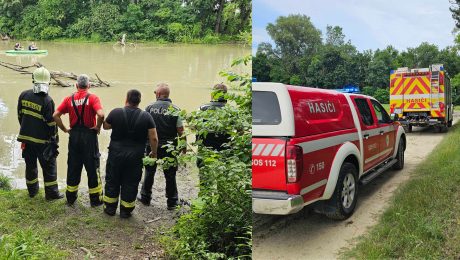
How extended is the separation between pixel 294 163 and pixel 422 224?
0.64m

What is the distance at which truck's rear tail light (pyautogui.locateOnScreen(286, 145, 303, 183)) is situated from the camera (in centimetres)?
159

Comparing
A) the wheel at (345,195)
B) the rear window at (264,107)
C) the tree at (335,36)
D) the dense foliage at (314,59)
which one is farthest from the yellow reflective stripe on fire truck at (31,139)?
the tree at (335,36)

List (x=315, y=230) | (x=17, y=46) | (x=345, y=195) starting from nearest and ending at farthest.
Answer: (x=315, y=230) → (x=345, y=195) → (x=17, y=46)

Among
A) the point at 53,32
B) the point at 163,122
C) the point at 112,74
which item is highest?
the point at 53,32

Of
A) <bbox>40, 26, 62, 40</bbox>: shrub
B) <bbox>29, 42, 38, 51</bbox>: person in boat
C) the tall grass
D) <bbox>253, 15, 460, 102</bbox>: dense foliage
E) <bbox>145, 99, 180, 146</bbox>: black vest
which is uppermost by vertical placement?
<bbox>40, 26, 62, 40</bbox>: shrub

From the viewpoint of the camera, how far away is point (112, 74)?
14.3 metres

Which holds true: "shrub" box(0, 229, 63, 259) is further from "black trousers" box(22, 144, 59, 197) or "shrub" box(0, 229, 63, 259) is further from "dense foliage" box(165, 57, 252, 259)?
"black trousers" box(22, 144, 59, 197)

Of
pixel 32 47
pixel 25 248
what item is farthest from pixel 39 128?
pixel 32 47

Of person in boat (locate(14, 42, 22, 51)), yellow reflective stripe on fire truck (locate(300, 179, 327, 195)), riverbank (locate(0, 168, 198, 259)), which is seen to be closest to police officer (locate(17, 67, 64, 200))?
riverbank (locate(0, 168, 198, 259))

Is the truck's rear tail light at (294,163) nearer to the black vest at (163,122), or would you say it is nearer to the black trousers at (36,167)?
the black vest at (163,122)

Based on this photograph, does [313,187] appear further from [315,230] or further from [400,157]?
[400,157]

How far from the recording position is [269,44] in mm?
1327

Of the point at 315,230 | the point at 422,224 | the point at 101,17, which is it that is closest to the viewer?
the point at 422,224

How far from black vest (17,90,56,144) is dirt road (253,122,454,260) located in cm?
334
